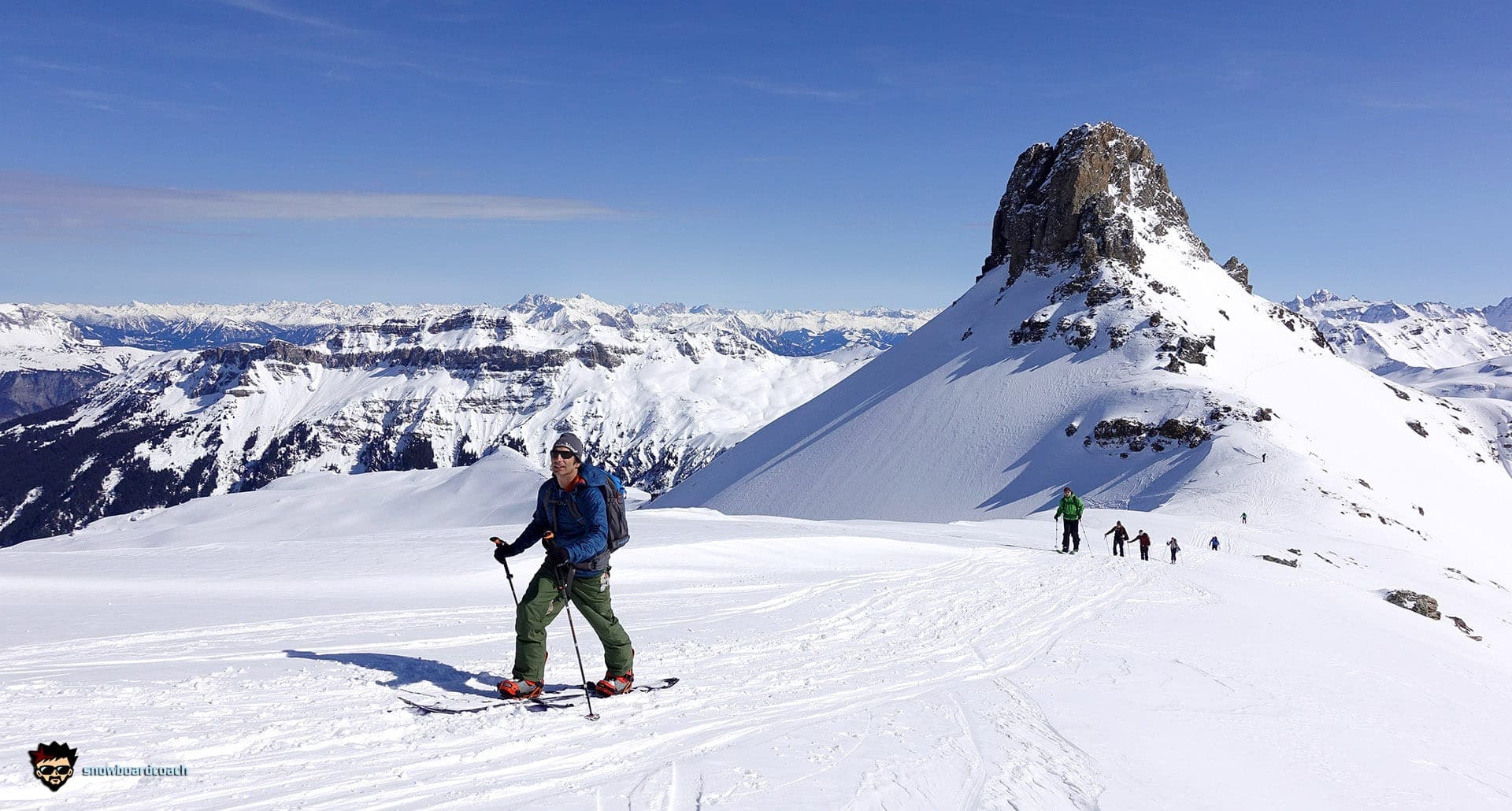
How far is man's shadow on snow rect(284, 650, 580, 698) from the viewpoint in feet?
26.9

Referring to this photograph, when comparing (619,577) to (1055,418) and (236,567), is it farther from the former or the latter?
(1055,418)

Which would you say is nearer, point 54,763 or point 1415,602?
point 54,763

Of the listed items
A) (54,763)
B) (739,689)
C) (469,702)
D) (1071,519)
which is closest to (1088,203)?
(1071,519)

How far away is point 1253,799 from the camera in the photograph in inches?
263

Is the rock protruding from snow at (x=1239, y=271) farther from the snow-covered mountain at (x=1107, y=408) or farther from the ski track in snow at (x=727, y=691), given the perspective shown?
the ski track in snow at (x=727, y=691)

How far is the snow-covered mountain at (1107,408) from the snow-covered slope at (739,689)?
40.7 metres

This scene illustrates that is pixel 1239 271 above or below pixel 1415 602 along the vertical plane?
above

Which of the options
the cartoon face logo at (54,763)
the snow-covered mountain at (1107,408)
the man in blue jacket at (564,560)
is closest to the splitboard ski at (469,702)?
the man in blue jacket at (564,560)

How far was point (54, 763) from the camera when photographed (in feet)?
18.5

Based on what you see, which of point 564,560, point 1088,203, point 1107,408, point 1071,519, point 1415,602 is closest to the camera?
point 564,560

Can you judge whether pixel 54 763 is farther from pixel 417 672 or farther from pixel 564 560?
pixel 564 560

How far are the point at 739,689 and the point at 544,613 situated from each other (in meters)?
2.39

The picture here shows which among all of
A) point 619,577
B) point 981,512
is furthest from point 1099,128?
point 619,577

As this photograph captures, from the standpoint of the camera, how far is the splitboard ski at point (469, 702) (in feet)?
24.5
